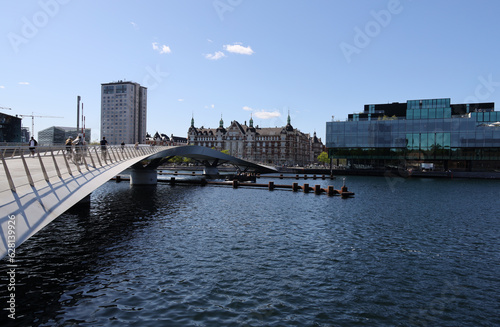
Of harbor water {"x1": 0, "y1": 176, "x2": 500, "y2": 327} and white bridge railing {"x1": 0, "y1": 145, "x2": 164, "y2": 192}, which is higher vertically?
white bridge railing {"x1": 0, "y1": 145, "x2": 164, "y2": 192}

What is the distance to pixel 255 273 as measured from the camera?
1451 centimetres

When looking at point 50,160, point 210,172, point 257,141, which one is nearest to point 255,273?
point 50,160

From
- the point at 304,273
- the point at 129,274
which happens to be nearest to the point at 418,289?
the point at 304,273

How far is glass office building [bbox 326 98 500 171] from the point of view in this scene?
102 m

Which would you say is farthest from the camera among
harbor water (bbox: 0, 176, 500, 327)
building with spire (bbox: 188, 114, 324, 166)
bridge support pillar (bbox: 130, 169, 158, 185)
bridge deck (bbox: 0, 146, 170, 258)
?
building with spire (bbox: 188, 114, 324, 166)

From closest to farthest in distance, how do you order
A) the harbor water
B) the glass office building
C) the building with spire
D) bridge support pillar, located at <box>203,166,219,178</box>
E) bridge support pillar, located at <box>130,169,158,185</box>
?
the harbor water < bridge support pillar, located at <box>130,169,158,185</box> < bridge support pillar, located at <box>203,166,219,178</box> < the glass office building < the building with spire

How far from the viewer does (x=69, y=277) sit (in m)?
13.7

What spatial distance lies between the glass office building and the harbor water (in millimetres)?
87116

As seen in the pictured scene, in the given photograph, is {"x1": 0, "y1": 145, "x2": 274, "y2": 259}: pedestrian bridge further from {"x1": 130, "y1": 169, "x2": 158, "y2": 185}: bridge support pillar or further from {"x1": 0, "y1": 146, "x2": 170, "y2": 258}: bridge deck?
{"x1": 130, "y1": 169, "x2": 158, "y2": 185}: bridge support pillar

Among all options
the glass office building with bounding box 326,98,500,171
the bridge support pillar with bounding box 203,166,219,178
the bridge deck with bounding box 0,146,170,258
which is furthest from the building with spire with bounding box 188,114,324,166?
the bridge deck with bounding box 0,146,170,258

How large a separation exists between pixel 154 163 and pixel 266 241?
44694 mm

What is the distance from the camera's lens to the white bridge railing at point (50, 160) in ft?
42.1

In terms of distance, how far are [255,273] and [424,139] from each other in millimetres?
107310

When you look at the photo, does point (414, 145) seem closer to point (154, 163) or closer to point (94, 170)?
point (154, 163)
